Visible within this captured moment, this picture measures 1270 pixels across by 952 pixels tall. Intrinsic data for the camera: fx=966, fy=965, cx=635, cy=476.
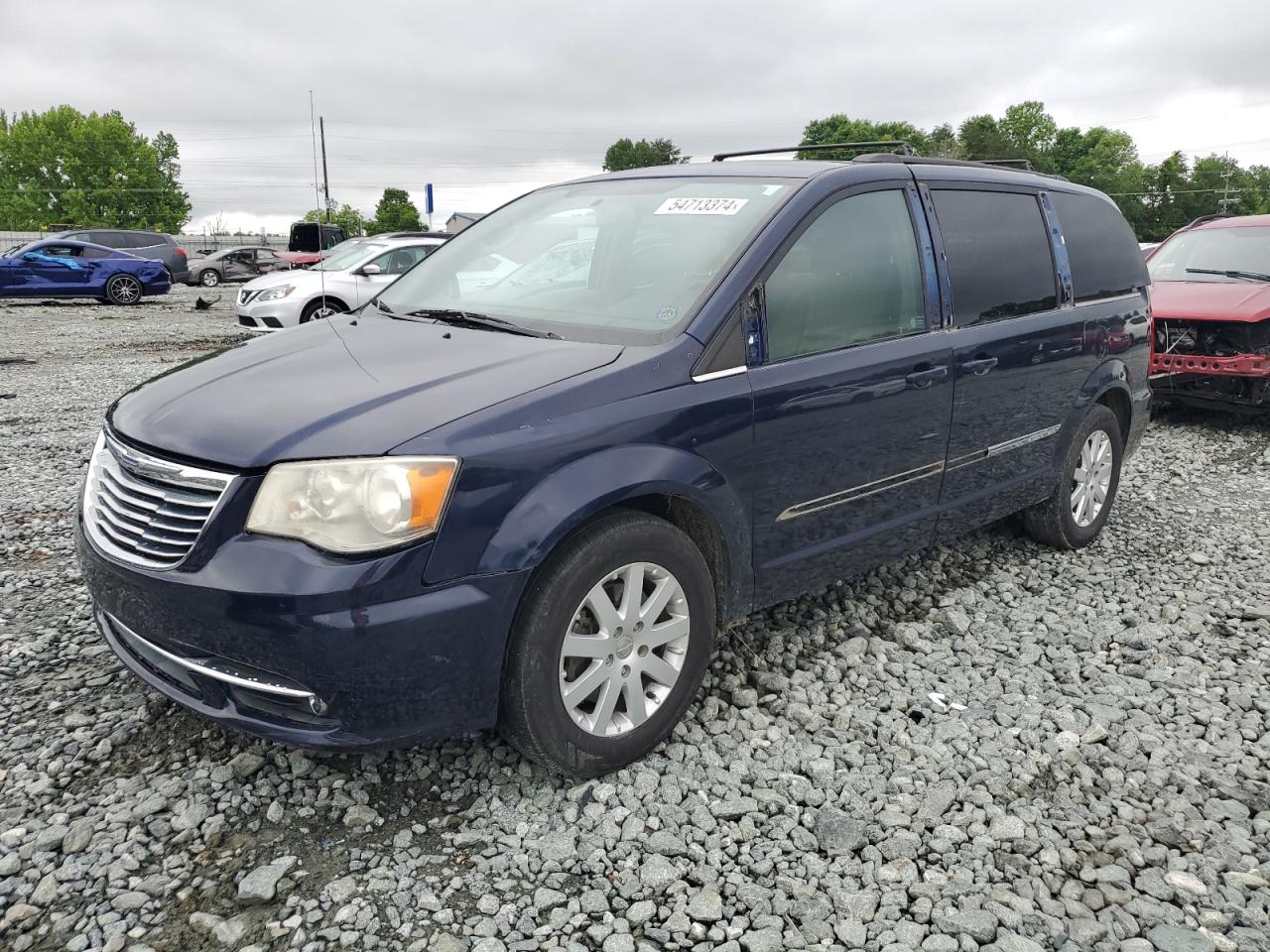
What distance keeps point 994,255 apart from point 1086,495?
1.57 m

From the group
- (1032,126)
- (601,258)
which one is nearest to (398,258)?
(601,258)

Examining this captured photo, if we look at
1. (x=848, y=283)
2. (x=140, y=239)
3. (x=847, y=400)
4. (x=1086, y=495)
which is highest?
(x=140, y=239)

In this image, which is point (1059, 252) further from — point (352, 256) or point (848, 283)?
point (352, 256)

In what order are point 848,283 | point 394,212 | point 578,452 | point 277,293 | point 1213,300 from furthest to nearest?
1. point 394,212
2. point 277,293
3. point 1213,300
4. point 848,283
5. point 578,452

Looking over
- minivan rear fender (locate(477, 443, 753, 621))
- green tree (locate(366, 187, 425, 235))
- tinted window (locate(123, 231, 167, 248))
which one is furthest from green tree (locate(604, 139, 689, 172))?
minivan rear fender (locate(477, 443, 753, 621))

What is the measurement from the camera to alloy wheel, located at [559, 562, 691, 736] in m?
2.76

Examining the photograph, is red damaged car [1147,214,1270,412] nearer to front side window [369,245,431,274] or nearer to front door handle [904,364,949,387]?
front door handle [904,364,949,387]

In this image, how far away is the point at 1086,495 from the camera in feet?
16.5

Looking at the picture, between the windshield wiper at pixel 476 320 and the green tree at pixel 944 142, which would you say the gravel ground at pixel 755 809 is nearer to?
the windshield wiper at pixel 476 320

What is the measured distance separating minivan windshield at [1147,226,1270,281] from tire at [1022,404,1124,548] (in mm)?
4418

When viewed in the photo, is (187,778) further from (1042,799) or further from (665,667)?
(1042,799)

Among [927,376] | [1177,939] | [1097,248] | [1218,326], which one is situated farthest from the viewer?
[1218,326]

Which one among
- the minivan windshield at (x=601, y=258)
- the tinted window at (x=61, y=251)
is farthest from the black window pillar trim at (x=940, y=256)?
the tinted window at (x=61, y=251)

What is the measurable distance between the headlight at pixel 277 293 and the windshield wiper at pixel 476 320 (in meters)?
10.6
